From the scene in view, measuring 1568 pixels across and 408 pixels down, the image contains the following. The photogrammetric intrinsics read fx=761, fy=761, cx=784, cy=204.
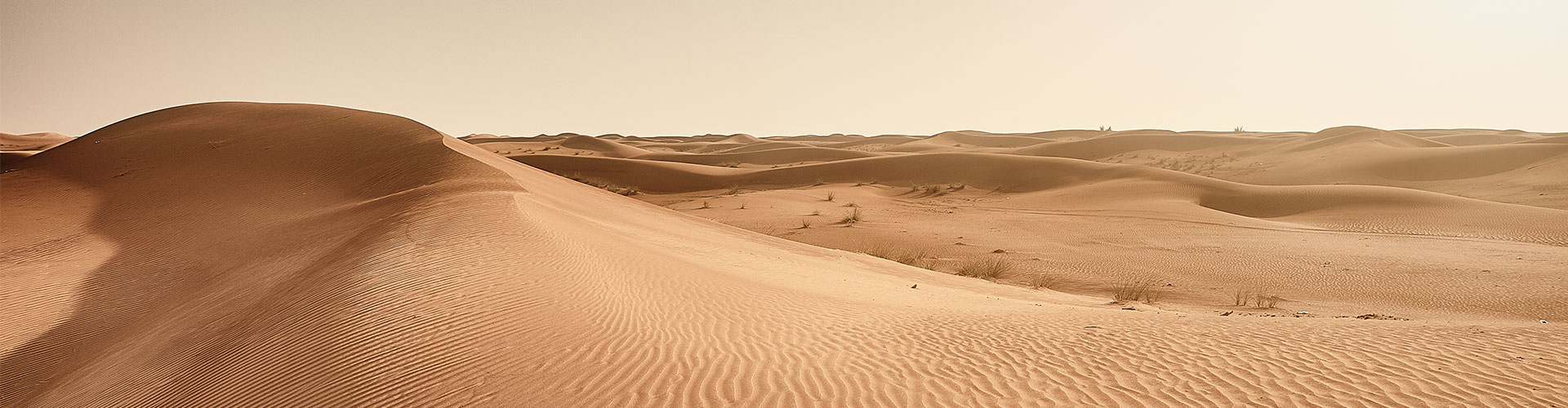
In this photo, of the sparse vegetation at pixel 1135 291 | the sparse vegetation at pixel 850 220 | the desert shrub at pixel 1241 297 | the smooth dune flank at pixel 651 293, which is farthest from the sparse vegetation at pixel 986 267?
the sparse vegetation at pixel 850 220

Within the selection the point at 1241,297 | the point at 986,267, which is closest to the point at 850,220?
the point at 986,267

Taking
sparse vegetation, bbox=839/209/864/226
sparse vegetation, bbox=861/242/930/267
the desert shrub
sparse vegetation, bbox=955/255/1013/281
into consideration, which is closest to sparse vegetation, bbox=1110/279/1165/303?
the desert shrub

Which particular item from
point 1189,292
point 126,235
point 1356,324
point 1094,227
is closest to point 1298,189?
point 1094,227

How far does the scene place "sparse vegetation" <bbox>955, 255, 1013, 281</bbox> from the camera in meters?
10.7

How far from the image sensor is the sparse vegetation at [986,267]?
420 inches

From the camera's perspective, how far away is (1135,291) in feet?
30.0

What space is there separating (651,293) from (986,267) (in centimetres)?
680

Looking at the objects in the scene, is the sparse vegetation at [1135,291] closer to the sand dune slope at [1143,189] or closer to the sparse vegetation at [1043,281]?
the sparse vegetation at [1043,281]

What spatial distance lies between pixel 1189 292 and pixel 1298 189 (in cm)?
1357

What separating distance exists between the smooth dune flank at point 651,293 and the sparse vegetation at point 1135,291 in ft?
0.71

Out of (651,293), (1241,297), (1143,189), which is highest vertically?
(651,293)

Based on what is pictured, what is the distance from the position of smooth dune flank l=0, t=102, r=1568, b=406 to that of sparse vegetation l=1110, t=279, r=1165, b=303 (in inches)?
8.5

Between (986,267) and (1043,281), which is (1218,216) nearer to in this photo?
(986,267)

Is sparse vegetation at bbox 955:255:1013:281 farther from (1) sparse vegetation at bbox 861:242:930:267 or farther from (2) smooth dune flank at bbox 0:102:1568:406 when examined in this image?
(1) sparse vegetation at bbox 861:242:930:267
